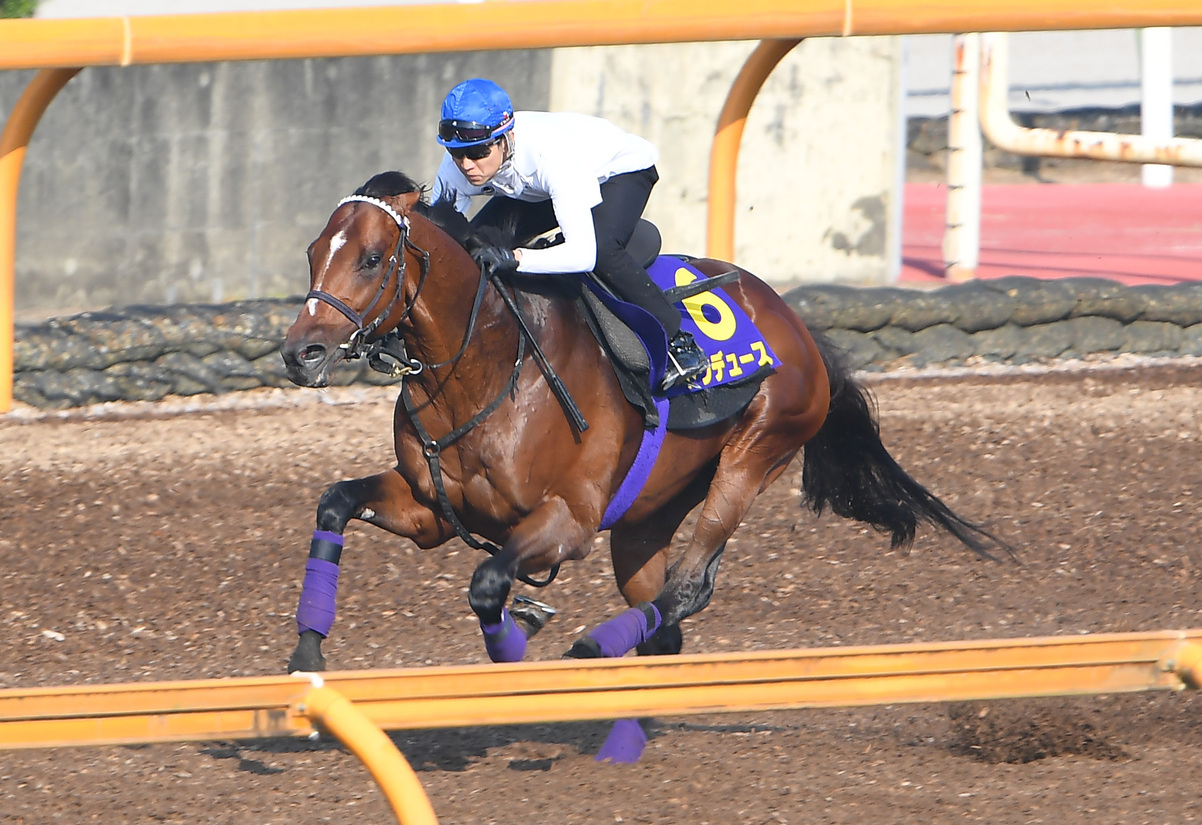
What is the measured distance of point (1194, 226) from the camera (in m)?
14.4

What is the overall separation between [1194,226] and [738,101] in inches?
325

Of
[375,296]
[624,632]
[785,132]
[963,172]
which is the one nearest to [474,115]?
[375,296]

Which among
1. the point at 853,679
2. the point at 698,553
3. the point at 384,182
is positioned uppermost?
the point at 384,182

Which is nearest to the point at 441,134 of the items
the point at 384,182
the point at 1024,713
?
the point at 384,182

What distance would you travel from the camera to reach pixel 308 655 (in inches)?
167

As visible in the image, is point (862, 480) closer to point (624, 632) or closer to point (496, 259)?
point (624, 632)

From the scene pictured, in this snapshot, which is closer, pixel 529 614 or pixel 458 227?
pixel 458 227

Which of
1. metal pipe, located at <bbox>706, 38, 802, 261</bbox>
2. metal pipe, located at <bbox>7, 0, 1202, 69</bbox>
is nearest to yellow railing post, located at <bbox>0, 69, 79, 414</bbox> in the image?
metal pipe, located at <bbox>7, 0, 1202, 69</bbox>

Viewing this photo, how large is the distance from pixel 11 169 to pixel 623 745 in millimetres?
4317

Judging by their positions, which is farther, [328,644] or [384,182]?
[328,644]

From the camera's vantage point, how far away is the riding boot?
4.76 m

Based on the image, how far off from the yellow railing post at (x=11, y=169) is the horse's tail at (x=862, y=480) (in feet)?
11.6

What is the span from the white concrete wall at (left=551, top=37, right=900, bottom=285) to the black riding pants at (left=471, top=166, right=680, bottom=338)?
6.37 metres

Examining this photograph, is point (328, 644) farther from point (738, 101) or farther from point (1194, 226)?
point (1194, 226)
